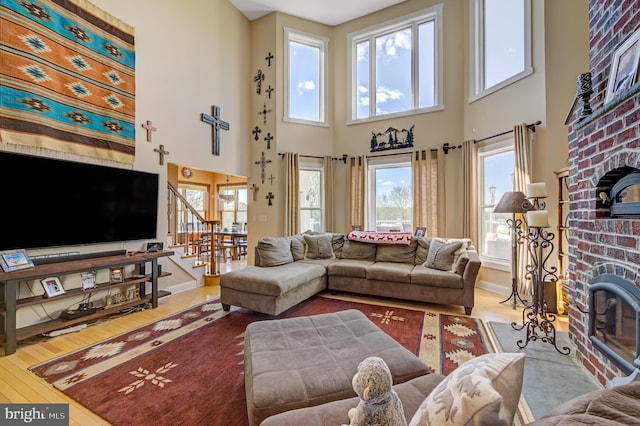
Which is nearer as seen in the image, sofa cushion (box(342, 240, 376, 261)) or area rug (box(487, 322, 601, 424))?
area rug (box(487, 322, 601, 424))

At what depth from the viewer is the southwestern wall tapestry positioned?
2584 millimetres

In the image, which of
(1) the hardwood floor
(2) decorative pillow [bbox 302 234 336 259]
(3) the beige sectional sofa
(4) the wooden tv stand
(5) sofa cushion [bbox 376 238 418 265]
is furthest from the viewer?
(2) decorative pillow [bbox 302 234 336 259]

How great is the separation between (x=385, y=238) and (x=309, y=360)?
9.73 ft

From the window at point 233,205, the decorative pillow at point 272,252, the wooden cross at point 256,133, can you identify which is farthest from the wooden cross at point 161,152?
the window at point 233,205

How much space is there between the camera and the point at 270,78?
18.3 ft

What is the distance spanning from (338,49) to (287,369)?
6.19 meters

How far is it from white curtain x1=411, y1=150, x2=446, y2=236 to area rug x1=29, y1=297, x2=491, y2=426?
203 cm

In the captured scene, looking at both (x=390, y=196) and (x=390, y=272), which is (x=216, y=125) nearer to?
(x=390, y=196)

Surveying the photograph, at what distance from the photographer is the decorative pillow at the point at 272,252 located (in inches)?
150

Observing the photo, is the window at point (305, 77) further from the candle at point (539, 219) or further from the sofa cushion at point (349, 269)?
the candle at point (539, 219)

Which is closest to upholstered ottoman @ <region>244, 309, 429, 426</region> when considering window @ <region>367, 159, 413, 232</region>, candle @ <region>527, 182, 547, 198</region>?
candle @ <region>527, 182, 547, 198</region>

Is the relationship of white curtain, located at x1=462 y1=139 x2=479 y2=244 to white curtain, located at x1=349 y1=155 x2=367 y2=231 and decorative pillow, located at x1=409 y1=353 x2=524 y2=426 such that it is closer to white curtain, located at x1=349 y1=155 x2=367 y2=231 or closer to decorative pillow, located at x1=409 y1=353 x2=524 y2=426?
white curtain, located at x1=349 y1=155 x2=367 y2=231

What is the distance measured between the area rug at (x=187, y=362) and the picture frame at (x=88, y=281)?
756 mm

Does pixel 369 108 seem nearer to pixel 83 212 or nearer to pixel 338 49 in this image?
pixel 338 49
